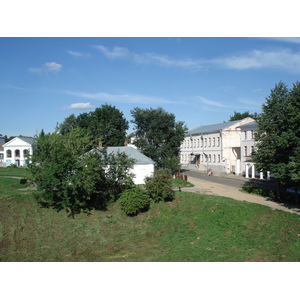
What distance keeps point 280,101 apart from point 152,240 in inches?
569

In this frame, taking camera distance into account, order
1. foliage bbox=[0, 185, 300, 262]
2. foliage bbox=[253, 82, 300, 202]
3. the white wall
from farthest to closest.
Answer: the white wall, foliage bbox=[253, 82, 300, 202], foliage bbox=[0, 185, 300, 262]

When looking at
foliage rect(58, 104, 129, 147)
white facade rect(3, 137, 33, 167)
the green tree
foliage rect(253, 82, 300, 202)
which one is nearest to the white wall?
the green tree

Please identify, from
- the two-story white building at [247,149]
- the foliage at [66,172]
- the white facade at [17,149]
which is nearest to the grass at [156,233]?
the foliage at [66,172]

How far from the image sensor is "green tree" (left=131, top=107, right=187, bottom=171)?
3988 cm

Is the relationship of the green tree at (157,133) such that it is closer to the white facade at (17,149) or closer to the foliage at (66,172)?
the foliage at (66,172)

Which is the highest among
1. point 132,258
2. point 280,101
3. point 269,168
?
point 280,101

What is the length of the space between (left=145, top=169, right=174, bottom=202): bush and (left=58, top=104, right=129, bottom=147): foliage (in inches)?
1081

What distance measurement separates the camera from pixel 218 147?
49.6 meters

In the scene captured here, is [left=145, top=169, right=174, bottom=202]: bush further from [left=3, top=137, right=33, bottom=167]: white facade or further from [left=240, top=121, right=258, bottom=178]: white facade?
[left=3, top=137, right=33, bottom=167]: white facade

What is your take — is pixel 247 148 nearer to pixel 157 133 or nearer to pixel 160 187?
pixel 157 133

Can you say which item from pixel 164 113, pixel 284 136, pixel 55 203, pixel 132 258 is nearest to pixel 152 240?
pixel 132 258

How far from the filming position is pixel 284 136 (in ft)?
64.7

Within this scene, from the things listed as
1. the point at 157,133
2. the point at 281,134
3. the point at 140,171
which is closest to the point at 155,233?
the point at 281,134

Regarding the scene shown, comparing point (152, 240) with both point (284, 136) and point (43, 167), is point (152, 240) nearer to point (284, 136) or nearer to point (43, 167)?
point (43, 167)
